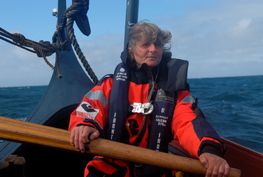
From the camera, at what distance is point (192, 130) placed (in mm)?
2391

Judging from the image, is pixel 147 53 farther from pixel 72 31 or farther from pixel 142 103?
pixel 72 31

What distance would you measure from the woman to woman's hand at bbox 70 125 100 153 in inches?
10.7

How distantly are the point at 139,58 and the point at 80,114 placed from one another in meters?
0.59

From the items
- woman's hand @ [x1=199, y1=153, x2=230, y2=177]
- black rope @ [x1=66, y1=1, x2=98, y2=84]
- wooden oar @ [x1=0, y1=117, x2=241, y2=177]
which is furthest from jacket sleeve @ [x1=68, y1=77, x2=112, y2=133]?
black rope @ [x1=66, y1=1, x2=98, y2=84]

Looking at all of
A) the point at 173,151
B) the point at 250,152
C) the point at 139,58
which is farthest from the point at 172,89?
the point at 250,152

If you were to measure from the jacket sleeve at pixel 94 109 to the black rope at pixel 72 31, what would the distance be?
1.36 metres

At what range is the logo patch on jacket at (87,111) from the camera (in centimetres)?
243

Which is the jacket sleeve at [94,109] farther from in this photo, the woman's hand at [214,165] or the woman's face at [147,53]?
the woman's hand at [214,165]

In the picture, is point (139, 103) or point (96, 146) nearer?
point (96, 146)

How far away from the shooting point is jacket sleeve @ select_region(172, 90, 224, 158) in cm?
225

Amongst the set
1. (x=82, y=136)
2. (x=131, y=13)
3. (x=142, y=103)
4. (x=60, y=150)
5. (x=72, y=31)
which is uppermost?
(x=131, y=13)

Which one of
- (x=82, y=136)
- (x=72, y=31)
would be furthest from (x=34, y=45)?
(x=82, y=136)

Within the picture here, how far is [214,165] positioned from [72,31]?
244 centimetres

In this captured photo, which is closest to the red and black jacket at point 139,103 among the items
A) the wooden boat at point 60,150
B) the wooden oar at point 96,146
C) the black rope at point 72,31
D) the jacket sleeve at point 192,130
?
the jacket sleeve at point 192,130
